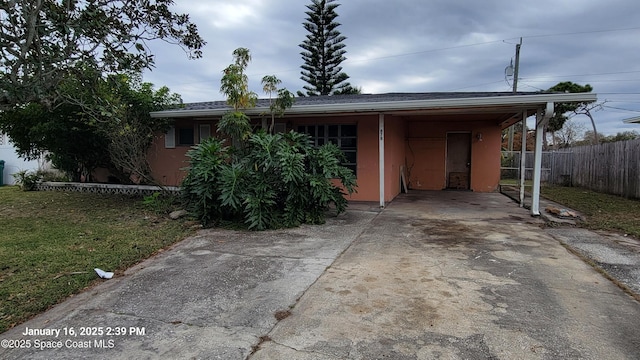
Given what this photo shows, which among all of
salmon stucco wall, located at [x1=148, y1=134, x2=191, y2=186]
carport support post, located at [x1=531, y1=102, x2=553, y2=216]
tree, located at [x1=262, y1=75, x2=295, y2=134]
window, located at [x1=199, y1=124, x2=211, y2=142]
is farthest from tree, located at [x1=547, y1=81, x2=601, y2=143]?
salmon stucco wall, located at [x1=148, y1=134, x2=191, y2=186]

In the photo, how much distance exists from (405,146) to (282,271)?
8.91 metres

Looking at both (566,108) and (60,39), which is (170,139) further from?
(566,108)

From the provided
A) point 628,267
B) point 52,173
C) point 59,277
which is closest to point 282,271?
point 59,277

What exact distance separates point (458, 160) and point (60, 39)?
11191 mm

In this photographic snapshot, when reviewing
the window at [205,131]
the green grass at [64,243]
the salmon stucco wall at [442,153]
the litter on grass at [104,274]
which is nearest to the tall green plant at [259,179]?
the green grass at [64,243]

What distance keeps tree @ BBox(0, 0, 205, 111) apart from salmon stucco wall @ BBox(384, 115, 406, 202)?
5383mm

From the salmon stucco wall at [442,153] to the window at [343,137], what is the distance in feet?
12.7

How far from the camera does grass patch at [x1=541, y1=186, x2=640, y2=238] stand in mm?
6383

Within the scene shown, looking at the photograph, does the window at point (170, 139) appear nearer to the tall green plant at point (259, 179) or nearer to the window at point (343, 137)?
the tall green plant at point (259, 179)

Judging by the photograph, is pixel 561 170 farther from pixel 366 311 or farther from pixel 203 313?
pixel 203 313

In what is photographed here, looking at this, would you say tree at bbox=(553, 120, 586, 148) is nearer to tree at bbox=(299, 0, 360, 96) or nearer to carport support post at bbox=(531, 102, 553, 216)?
tree at bbox=(299, 0, 360, 96)

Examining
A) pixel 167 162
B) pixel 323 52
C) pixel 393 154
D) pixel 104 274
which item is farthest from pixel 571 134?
pixel 104 274

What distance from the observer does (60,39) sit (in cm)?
514

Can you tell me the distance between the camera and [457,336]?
105 inches
